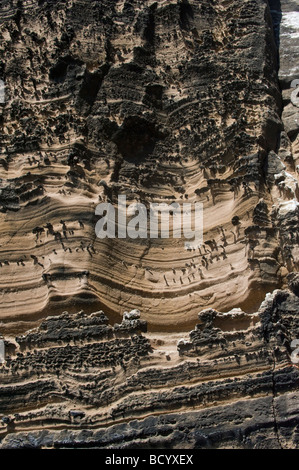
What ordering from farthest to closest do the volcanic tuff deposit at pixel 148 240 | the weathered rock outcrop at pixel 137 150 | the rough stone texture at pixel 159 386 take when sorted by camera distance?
the weathered rock outcrop at pixel 137 150, the volcanic tuff deposit at pixel 148 240, the rough stone texture at pixel 159 386

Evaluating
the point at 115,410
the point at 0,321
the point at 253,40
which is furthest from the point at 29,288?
the point at 253,40

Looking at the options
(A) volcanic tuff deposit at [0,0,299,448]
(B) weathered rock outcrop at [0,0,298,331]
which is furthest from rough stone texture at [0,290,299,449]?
(B) weathered rock outcrop at [0,0,298,331]

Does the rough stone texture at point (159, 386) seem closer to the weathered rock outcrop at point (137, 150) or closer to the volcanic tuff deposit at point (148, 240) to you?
the volcanic tuff deposit at point (148, 240)

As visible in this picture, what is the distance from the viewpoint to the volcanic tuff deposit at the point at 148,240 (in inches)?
335

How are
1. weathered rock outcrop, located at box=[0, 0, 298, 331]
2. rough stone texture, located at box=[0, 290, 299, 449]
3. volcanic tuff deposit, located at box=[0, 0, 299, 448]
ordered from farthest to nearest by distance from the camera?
weathered rock outcrop, located at box=[0, 0, 298, 331]
volcanic tuff deposit, located at box=[0, 0, 299, 448]
rough stone texture, located at box=[0, 290, 299, 449]

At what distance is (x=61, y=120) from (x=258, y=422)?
23.4 feet

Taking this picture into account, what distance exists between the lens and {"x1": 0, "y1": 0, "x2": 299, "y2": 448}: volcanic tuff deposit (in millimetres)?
8508

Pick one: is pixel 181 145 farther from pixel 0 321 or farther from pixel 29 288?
pixel 0 321

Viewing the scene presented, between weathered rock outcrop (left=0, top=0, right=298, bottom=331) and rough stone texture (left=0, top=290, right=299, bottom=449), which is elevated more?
weathered rock outcrop (left=0, top=0, right=298, bottom=331)

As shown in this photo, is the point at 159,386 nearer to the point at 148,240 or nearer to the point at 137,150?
the point at 148,240

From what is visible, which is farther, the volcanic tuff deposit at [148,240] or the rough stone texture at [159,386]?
the volcanic tuff deposit at [148,240]

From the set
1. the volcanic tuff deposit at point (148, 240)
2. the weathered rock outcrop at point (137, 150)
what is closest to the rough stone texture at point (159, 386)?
the volcanic tuff deposit at point (148, 240)

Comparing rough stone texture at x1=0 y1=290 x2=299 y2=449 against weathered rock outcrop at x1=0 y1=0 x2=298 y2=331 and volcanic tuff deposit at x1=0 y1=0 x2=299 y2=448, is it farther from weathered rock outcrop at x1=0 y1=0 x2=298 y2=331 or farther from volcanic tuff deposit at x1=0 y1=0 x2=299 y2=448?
weathered rock outcrop at x1=0 y1=0 x2=298 y2=331

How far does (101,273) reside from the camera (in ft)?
32.9
